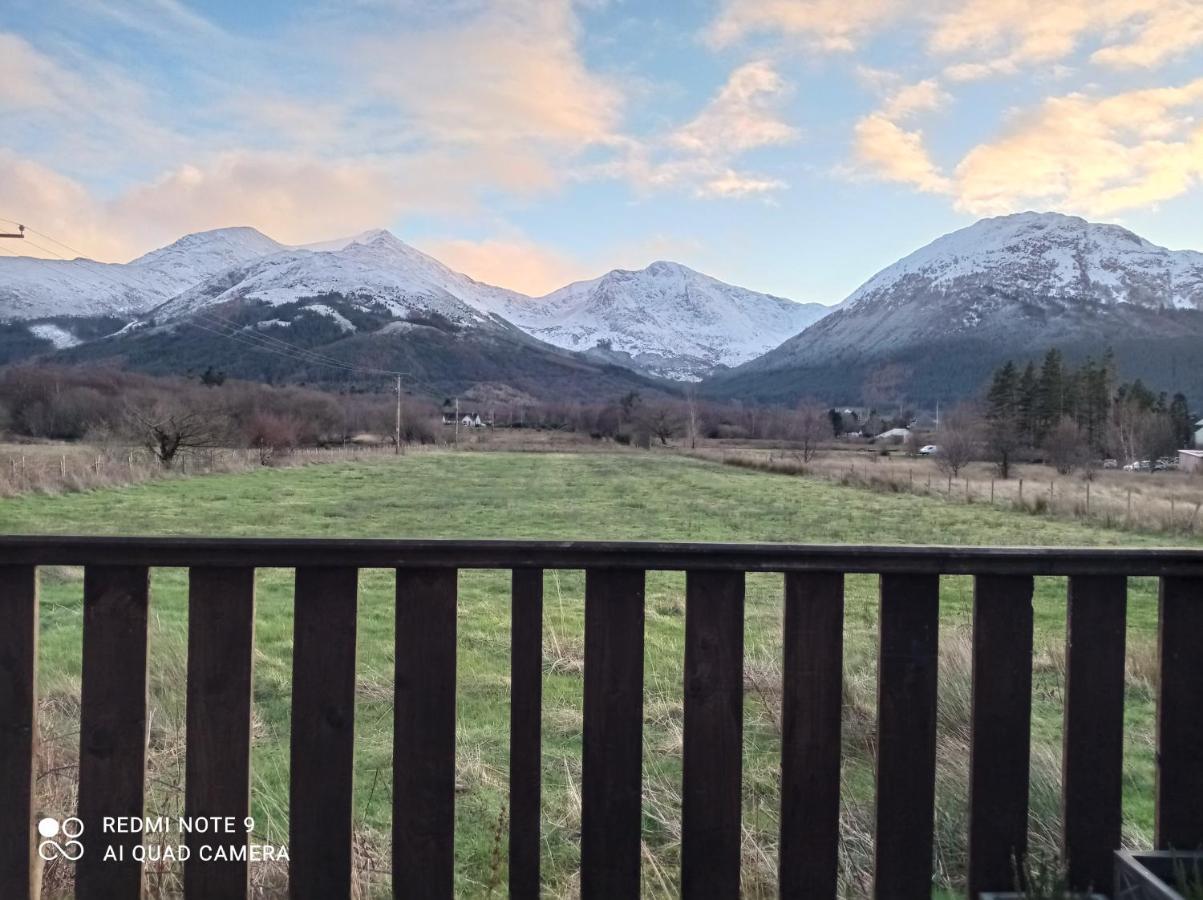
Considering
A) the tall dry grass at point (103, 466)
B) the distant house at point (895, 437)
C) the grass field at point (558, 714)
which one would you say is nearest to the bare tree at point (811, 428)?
the distant house at point (895, 437)

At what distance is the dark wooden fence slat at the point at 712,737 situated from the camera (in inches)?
69.6

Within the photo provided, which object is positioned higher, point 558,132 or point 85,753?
point 558,132

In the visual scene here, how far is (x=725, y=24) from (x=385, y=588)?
779 centimetres

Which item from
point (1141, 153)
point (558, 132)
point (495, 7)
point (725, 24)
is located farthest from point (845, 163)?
point (495, 7)

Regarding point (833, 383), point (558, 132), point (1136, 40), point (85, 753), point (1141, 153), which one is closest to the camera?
point (85, 753)

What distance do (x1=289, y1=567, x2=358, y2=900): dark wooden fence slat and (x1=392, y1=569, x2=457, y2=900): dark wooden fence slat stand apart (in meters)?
0.12

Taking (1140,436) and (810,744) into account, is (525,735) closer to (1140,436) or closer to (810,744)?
(810,744)

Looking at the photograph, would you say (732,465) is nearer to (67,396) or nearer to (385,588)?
(385,588)

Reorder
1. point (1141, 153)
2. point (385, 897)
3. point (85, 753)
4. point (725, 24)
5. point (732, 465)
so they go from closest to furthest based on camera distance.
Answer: point (85, 753) → point (385, 897) → point (725, 24) → point (1141, 153) → point (732, 465)

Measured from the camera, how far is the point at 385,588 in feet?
28.7

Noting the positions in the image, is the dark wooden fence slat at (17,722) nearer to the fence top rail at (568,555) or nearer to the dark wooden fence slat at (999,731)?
the fence top rail at (568,555)

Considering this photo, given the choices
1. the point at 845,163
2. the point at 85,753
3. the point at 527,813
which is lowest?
the point at 527,813

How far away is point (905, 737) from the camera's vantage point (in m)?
1.80

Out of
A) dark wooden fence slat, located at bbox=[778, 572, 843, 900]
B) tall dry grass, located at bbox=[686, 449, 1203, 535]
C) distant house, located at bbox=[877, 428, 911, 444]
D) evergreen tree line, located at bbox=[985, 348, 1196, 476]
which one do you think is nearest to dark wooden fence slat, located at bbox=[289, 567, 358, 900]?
dark wooden fence slat, located at bbox=[778, 572, 843, 900]
